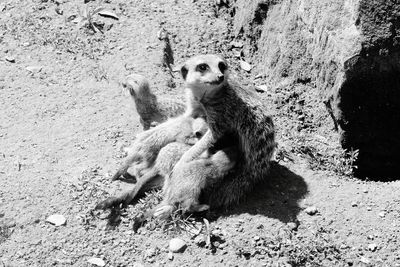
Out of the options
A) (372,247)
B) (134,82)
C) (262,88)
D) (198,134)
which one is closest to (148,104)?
(134,82)

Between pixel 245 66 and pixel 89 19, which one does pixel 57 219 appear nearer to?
pixel 245 66

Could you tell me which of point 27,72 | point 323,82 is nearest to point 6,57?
point 27,72

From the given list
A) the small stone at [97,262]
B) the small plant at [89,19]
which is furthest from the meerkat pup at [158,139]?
the small plant at [89,19]

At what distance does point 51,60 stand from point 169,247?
123 inches

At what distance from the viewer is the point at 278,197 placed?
5289 mm

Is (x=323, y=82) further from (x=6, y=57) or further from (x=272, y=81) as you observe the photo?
(x=6, y=57)

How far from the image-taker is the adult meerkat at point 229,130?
16.9ft

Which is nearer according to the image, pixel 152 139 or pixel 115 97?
pixel 152 139

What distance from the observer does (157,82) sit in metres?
6.77

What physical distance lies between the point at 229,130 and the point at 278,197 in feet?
2.19

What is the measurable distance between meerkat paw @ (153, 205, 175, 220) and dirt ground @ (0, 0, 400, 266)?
92mm

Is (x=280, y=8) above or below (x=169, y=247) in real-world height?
above

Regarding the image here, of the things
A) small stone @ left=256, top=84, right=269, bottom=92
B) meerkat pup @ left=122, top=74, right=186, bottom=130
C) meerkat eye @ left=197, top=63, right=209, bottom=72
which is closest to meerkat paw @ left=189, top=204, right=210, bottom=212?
meerkat eye @ left=197, top=63, right=209, bottom=72

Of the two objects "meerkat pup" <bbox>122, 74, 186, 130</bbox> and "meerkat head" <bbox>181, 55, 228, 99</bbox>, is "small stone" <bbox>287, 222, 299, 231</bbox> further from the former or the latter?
"meerkat pup" <bbox>122, 74, 186, 130</bbox>
